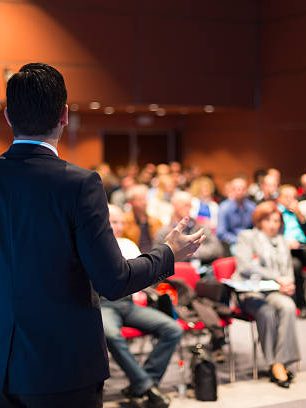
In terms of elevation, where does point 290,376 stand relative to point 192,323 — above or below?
below

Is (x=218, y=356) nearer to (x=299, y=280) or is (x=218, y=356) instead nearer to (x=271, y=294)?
(x=271, y=294)

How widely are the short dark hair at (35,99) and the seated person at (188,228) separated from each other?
4446 millimetres

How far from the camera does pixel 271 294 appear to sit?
6.01 meters

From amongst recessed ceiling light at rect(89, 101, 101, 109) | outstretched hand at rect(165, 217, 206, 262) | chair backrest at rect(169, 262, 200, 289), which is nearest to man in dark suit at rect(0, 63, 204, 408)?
outstretched hand at rect(165, 217, 206, 262)

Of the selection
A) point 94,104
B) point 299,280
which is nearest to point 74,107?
point 94,104

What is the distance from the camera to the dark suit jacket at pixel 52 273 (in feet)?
5.81

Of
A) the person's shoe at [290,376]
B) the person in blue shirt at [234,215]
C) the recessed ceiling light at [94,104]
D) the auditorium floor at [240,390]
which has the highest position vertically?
the recessed ceiling light at [94,104]

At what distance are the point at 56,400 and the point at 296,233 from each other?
6786 millimetres

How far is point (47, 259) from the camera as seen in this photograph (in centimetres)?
178

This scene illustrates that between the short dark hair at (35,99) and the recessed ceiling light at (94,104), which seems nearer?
the short dark hair at (35,99)

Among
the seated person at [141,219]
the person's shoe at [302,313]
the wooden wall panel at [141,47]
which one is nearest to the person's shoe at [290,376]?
the seated person at [141,219]

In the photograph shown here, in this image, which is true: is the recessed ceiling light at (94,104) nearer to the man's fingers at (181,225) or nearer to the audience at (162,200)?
the audience at (162,200)

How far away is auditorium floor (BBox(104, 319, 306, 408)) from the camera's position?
519 centimetres

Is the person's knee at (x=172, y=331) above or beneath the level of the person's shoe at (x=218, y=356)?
above
